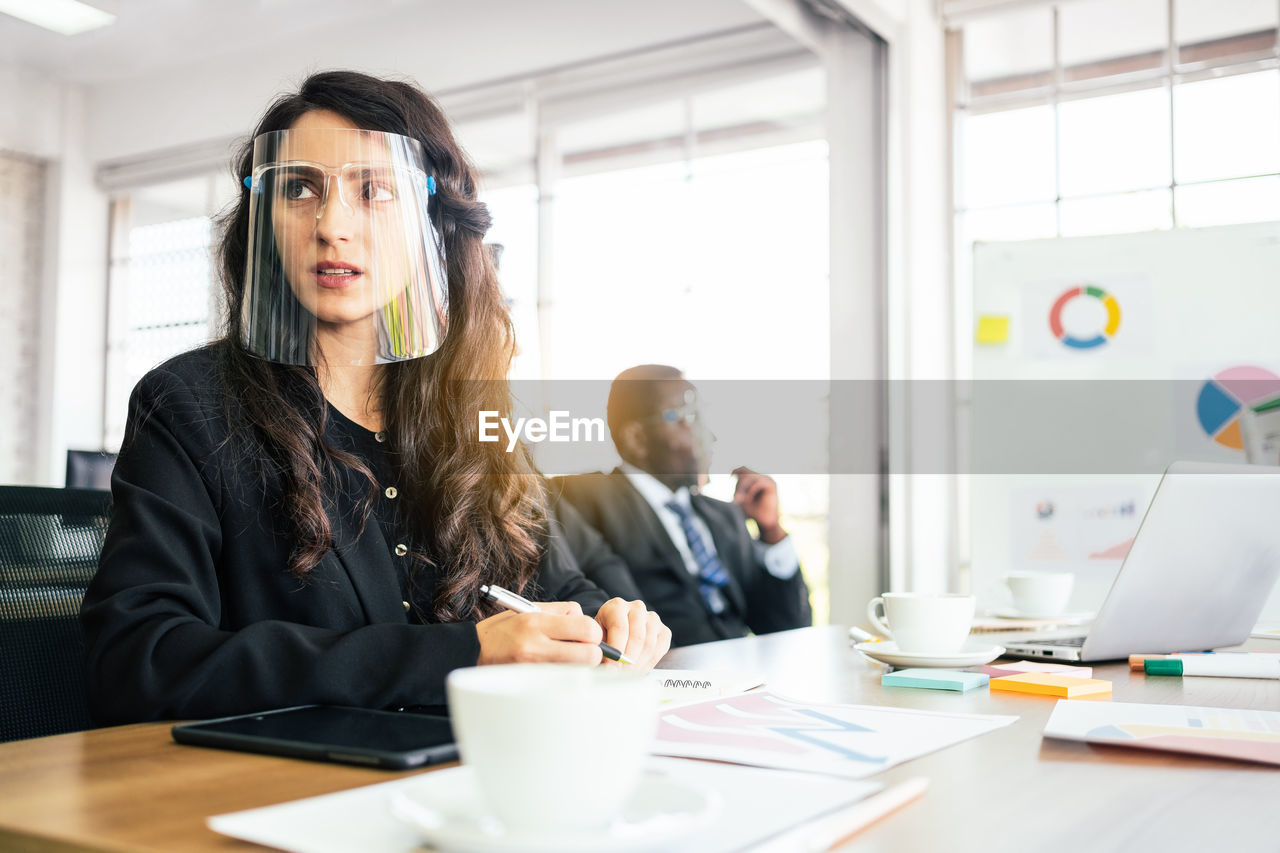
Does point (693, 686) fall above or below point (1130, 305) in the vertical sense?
below

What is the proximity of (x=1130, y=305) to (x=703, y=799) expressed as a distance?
10.5 ft

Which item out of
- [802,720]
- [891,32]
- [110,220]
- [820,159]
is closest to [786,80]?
[820,159]

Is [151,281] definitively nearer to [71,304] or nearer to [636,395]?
[71,304]

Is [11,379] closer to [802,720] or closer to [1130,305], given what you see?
[1130,305]

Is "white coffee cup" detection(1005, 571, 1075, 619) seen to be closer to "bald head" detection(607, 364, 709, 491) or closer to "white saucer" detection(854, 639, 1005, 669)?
"white saucer" detection(854, 639, 1005, 669)

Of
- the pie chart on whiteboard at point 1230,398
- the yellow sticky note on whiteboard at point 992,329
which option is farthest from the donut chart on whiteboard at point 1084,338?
the pie chart on whiteboard at point 1230,398

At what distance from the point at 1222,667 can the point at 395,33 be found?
436 centimetres

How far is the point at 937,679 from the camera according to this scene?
102cm

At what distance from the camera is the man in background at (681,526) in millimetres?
2939

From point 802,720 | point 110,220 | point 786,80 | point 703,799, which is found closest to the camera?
point 703,799

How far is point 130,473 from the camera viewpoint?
3.42 ft

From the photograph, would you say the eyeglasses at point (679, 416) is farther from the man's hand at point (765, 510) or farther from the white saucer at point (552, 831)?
the white saucer at point (552, 831)

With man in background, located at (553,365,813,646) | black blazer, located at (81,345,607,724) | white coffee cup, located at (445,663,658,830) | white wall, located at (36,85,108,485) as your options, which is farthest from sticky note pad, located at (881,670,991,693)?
white wall, located at (36,85,108,485)

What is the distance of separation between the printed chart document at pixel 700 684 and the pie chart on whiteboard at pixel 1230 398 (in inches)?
104
